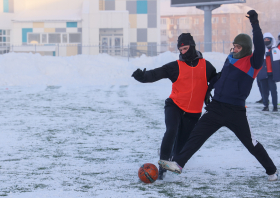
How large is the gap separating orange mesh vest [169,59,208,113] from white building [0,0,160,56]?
30.4 m

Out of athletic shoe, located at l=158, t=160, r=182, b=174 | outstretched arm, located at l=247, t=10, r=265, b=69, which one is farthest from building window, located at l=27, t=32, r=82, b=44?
outstretched arm, located at l=247, t=10, r=265, b=69

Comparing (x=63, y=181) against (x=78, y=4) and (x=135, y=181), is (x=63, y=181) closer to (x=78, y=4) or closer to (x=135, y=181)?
(x=135, y=181)

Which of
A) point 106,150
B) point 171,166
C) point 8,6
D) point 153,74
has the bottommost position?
point 106,150

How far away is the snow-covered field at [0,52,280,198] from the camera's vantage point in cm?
405

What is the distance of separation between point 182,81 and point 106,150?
6.98 feet

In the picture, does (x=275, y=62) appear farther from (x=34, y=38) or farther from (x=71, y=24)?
(x=34, y=38)

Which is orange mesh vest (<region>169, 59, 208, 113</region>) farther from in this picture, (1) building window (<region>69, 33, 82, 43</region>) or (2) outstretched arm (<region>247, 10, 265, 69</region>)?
(1) building window (<region>69, 33, 82, 43</region>)

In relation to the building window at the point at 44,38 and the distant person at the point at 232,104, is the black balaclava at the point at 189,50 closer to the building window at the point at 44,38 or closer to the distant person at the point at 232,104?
the distant person at the point at 232,104

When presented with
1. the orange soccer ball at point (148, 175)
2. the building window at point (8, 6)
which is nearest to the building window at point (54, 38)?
the building window at point (8, 6)

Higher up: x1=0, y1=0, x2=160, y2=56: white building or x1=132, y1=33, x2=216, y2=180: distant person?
x1=0, y1=0, x2=160, y2=56: white building

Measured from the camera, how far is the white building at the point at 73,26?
121 ft

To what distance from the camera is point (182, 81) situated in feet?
14.1

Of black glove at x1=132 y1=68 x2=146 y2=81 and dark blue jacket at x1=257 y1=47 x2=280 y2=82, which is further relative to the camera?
dark blue jacket at x1=257 y1=47 x2=280 y2=82

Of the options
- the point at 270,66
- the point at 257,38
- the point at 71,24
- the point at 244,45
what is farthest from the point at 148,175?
the point at 71,24
